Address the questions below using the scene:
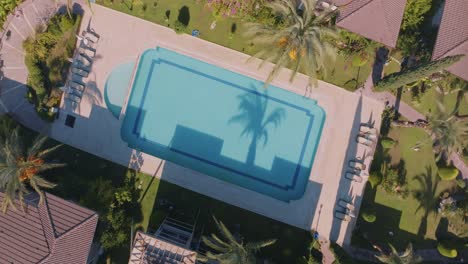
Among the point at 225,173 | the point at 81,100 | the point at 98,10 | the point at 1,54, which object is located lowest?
the point at 225,173

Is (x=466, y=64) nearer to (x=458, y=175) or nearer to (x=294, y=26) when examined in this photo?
(x=458, y=175)

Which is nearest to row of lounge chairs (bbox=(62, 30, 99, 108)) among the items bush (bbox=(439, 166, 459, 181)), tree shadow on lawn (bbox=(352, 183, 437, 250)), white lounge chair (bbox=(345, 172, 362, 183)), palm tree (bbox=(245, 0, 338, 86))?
palm tree (bbox=(245, 0, 338, 86))

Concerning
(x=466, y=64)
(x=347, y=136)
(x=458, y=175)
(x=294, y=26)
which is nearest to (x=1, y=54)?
(x=294, y=26)

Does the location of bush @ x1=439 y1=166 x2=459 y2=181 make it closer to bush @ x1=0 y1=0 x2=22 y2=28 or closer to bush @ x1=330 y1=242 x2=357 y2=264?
bush @ x1=330 y1=242 x2=357 y2=264

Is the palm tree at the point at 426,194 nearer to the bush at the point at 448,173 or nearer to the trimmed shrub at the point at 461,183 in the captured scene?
the bush at the point at 448,173

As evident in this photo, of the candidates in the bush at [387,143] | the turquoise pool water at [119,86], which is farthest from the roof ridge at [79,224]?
the bush at [387,143]

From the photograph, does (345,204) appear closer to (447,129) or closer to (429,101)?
(447,129)
